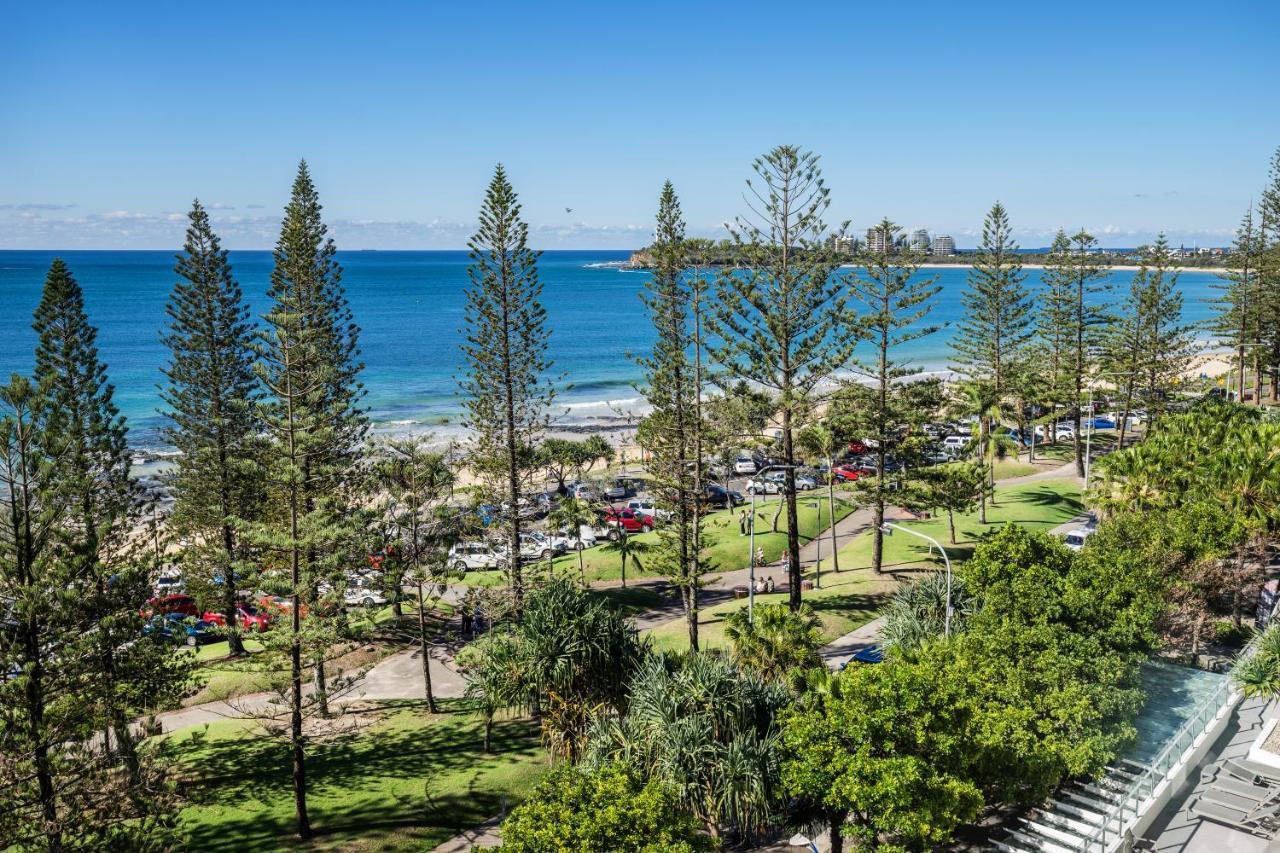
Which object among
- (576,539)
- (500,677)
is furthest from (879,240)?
(500,677)

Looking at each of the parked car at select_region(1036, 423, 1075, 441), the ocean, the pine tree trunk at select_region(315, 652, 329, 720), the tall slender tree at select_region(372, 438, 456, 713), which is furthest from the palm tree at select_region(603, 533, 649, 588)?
the parked car at select_region(1036, 423, 1075, 441)

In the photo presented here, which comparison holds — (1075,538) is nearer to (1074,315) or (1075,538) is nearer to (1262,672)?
(1262,672)

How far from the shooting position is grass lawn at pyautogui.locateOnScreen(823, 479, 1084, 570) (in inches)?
1276

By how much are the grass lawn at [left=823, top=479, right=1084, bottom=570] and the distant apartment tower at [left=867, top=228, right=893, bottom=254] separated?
10.2 meters

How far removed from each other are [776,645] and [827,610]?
9.98 meters

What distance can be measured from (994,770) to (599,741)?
6368mm

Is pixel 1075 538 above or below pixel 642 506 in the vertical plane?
above

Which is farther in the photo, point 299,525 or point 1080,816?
point 299,525

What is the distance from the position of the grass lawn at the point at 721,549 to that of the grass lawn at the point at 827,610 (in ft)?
11.1

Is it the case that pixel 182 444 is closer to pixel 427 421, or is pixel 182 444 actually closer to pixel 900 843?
pixel 900 843

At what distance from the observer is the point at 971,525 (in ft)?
116

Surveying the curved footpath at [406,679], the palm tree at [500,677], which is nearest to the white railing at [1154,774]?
the curved footpath at [406,679]

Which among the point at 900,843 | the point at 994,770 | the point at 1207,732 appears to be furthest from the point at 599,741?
the point at 1207,732

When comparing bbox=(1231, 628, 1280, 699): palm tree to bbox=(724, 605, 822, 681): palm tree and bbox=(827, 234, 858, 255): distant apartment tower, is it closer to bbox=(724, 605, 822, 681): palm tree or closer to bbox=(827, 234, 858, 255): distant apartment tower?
bbox=(724, 605, 822, 681): palm tree
